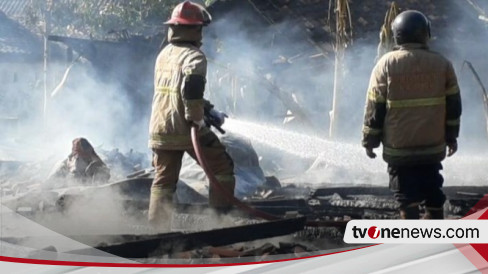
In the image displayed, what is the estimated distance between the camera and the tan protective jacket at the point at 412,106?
3.51 meters

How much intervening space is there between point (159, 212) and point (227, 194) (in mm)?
323

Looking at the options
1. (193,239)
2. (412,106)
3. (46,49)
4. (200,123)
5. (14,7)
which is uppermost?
(14,7)

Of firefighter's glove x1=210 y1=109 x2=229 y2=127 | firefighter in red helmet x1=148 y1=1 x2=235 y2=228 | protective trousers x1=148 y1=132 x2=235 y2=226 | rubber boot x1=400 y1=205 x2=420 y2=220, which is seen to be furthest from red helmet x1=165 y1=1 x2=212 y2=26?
rubber boot x1=400 y1=205 x2=420 y2=220

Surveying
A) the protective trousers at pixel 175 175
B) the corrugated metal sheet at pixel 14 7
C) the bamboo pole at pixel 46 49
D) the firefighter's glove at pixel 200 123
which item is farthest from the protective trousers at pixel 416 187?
the corrugated metal sheet at pixel 14 7

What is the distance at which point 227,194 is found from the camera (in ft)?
10.8

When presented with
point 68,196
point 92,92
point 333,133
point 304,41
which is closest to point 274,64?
point 304,41

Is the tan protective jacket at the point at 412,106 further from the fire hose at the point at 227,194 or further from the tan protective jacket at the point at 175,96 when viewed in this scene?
the tan protective jacket at the point at 175,96

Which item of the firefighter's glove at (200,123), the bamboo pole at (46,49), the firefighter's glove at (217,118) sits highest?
the bamboo pole at (46,49)

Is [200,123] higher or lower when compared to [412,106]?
lower

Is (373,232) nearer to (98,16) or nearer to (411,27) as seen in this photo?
(411,27)

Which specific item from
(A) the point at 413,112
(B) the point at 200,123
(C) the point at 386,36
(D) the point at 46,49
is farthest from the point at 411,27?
(D) the point at 46,49

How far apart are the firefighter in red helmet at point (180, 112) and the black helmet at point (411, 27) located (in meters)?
0.91

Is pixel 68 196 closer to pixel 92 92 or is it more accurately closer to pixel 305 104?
pixel 92 92

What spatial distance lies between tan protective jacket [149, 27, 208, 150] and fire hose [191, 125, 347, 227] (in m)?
0.05
